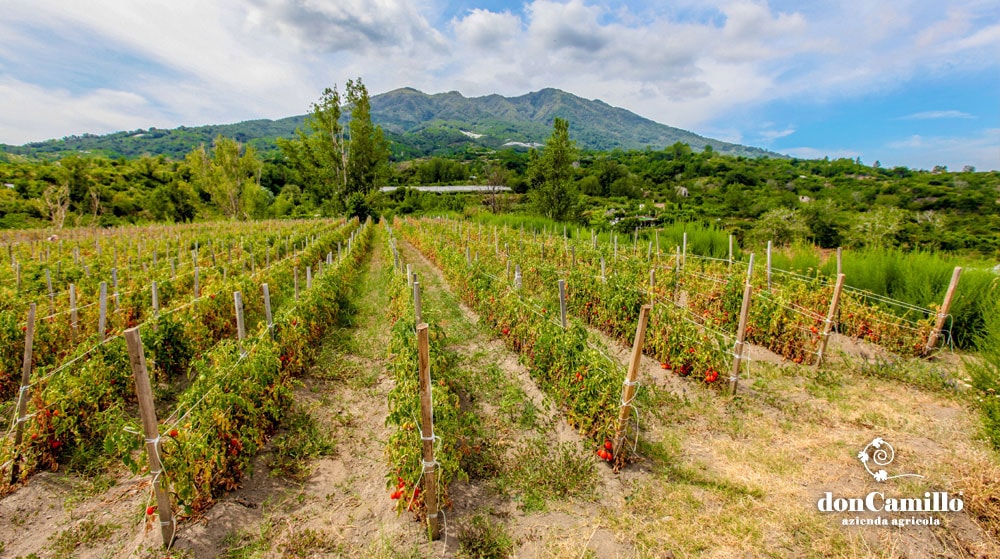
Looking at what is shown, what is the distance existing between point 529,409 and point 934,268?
7.56 m

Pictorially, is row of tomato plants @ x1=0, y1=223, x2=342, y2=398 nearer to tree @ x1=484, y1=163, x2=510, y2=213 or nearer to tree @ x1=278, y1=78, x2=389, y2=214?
tree @ x1=278, y1=78, x2=389, y2=214

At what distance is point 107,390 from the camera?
13.5ft

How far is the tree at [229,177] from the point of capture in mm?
43500

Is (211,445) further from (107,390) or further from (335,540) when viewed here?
(107,390)

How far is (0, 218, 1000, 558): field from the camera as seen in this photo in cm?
288

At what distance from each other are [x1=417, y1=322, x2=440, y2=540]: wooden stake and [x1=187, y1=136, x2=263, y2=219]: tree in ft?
158

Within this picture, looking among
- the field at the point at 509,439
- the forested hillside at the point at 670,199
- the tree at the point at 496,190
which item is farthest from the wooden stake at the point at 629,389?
the tree at the point at 496,190

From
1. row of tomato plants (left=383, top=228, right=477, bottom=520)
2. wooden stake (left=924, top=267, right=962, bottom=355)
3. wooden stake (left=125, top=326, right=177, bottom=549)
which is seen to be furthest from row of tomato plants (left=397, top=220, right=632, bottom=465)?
wooden stake (left=924, top=267, right=962, bottom=355)

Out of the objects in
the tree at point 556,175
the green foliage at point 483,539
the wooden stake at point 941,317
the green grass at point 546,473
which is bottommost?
the green foliage at point 483,539

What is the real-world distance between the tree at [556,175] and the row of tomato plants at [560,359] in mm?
18221

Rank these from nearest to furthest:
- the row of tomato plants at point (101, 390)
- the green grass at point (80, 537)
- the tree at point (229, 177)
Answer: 1. the green grass at point (80, 537)
2. the row of tomato plants at point (101, 390)
3. the tree at point (229, 177)

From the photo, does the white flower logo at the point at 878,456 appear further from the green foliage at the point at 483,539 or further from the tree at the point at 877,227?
the tree at the point at 877,227

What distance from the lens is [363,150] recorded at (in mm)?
38000

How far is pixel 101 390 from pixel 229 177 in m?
49.2
